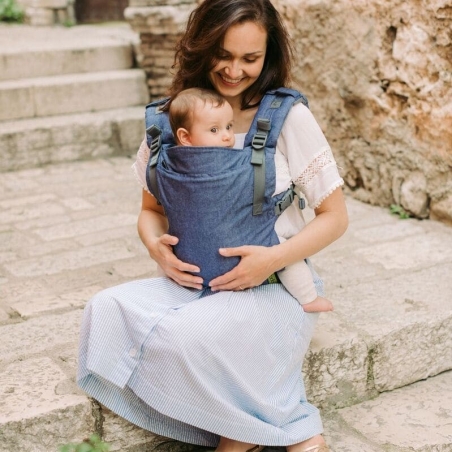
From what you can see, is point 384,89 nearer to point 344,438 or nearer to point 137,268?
point 137,268

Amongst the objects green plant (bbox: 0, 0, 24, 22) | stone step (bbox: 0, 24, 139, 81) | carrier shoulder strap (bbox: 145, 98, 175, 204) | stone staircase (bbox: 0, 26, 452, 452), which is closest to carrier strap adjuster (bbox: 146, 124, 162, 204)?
carrier shoulder strap (bbox: 145, 98, 175, 204)

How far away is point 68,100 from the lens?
19.9ft

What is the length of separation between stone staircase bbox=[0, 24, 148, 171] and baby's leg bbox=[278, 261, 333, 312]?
Result: 346 cm

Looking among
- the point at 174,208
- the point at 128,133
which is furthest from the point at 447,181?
the point at 128,133

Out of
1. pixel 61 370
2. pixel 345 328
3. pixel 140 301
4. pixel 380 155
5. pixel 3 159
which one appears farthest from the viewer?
pixel 3 159

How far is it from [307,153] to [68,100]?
3.89 m

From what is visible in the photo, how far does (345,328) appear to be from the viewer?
3.00 m

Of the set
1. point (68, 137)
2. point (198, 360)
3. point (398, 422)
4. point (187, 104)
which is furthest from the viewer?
point (68, 137)

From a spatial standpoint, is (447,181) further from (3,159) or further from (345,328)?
(3,159)

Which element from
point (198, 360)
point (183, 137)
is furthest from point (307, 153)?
point (198, 360)

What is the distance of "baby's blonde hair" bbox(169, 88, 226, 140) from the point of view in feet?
7.89

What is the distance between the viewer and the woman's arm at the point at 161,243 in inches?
98.2

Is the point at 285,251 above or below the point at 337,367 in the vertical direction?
above

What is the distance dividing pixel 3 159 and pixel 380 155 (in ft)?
8.52
